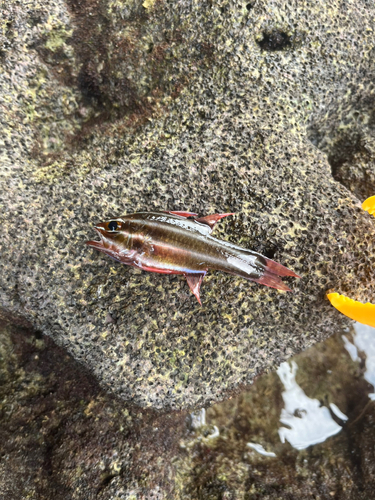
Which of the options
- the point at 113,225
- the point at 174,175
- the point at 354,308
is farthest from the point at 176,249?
the point at 354,308

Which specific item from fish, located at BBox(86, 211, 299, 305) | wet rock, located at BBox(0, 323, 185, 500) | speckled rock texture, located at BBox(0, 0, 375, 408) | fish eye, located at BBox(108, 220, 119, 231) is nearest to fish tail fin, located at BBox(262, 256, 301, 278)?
fish, located at BBox(86, 211, 299, 305)

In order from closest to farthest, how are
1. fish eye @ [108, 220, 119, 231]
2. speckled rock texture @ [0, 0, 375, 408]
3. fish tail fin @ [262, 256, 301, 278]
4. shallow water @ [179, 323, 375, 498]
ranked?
fish eye @ [108, 220, 119, 231] < fish tail fin @ [262, 256, 301, 278] < speckled rock texture @ [0, 0, 375, 408] < shallow water @ [179, 323, 375, 498]

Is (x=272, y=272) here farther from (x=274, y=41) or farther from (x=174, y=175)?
(x=274, y=41)

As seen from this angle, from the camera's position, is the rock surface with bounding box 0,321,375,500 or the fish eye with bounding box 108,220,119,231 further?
the rock surface with bounding box 0,321,375,500

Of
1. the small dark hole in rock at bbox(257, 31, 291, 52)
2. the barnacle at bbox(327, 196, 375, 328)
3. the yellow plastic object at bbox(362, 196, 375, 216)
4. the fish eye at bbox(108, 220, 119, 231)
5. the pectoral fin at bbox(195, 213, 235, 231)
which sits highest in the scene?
the small dark hole in rock at bbox(257, 31, 291, 52)

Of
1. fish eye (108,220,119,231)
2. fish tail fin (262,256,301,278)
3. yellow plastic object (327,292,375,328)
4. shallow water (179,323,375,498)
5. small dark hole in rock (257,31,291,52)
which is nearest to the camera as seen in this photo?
fish eye (108,220,119,231)

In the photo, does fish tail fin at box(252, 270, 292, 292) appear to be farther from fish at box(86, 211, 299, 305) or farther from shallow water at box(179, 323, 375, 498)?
shallow water at box(179, 323, 375, 498)

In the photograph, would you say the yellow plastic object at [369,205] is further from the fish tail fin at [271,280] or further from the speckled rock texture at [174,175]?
the fish tail fin at [271,280]

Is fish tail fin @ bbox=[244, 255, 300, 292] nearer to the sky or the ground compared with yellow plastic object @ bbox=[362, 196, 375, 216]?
nearer to the ground
